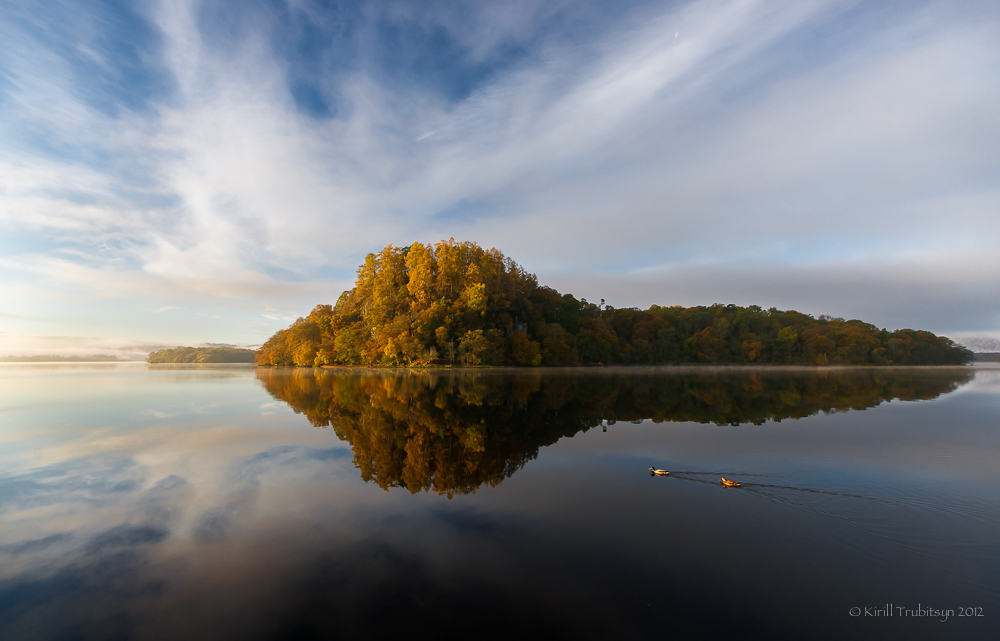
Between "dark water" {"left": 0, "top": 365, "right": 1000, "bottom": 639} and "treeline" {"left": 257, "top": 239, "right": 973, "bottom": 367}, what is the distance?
148 feet

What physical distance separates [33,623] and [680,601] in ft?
19.9

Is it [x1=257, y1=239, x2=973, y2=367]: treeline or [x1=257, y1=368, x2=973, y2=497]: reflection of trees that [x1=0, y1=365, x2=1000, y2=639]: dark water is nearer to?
[x1=257, y1=368, x2=973, y2=497]: reflection of trees

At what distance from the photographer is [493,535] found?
5730 millimetres

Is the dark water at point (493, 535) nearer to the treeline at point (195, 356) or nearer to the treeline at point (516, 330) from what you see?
the treeline at point (516, 330)

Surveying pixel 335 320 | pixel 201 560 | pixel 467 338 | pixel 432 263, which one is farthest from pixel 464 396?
pixel 335 320

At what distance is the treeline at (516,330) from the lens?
57.9 meters

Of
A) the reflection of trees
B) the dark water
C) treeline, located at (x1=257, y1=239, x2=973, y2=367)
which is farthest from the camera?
treeline, located at (x1=257, y1=239, x2=973, y2=367)

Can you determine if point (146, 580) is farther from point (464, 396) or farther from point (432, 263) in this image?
point (432, 263)

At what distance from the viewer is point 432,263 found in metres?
64.1

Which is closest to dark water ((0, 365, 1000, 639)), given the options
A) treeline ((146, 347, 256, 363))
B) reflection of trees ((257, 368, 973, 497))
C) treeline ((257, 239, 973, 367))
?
reflection of trees ((257, 368, 973, 497))

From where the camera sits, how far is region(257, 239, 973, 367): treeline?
190 ft

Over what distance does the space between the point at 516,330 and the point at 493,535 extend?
61344 mm

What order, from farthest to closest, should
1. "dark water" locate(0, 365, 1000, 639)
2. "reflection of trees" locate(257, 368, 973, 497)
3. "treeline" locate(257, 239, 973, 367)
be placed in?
"treeline" locate(257, 239, 973, 367)
"reflection of trees" locate(257, 368, 973, 497)
"dark water" locate(0, 365, 1000, 639)

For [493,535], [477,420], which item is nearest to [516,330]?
[477,420]
